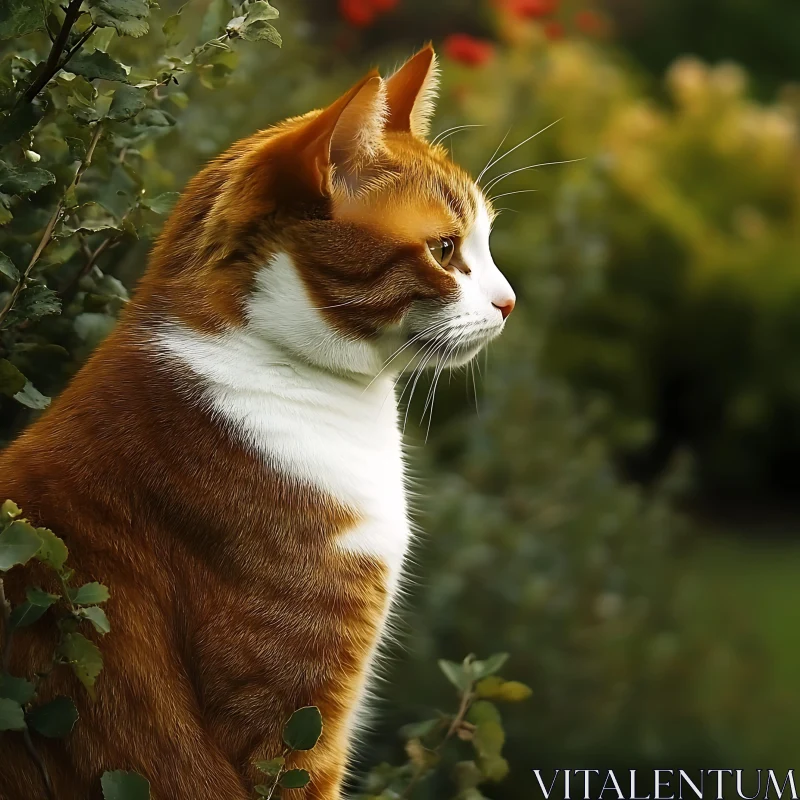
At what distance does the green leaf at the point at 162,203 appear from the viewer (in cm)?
132

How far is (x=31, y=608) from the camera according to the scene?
1.03 meters

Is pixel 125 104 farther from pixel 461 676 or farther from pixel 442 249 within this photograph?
pixel 461 676

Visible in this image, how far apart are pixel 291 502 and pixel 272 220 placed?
12.2 inches

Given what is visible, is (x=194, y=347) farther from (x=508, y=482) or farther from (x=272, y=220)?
(x=508, y=482)

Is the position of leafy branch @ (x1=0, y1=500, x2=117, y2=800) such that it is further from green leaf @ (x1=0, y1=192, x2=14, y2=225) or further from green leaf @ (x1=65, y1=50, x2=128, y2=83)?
green leaf @ (x1=65, y1=50, x2=128, y2=83)

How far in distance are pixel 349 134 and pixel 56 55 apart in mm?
389

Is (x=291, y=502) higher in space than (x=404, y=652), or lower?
higher

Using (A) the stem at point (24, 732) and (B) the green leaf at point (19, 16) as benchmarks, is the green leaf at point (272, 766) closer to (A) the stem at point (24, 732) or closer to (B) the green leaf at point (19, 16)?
(A) the stem at point (24, 732)

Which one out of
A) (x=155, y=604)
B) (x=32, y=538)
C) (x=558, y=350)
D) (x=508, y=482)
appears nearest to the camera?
(x=32, y=538)

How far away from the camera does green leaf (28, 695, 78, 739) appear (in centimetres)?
104

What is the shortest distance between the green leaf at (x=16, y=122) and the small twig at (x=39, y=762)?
0.53m

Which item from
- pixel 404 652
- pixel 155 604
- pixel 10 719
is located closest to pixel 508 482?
pixel 404 652

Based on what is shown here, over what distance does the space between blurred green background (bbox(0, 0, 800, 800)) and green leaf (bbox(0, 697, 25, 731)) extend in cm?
47

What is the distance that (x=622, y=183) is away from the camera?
16.4 ft
